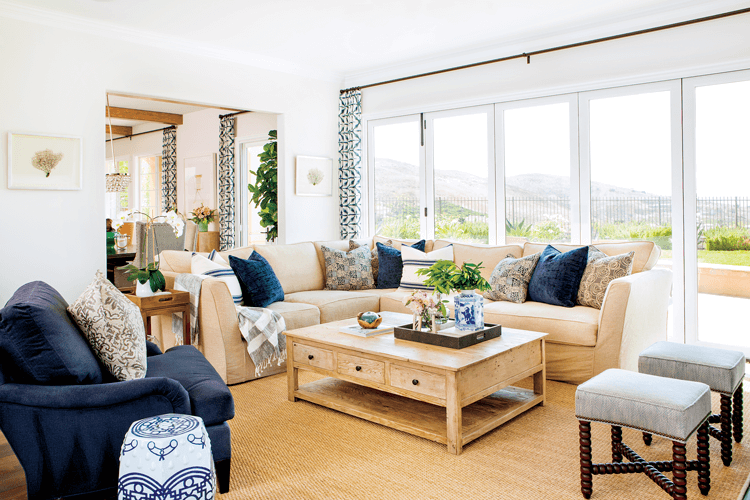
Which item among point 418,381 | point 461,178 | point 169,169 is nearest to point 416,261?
point 461,178

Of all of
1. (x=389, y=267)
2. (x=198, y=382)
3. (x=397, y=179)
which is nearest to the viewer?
(x=198, y=382)

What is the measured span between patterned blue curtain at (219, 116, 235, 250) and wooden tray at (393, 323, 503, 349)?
16.3 ft

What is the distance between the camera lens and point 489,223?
5703mm

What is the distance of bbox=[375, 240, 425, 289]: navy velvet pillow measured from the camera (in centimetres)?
529

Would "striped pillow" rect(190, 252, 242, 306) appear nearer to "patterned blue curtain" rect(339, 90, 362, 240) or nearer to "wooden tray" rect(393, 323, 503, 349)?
"wooden tray" rect(393, 323, 503, 349)

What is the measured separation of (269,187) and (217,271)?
9.77ft

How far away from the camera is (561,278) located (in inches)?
163

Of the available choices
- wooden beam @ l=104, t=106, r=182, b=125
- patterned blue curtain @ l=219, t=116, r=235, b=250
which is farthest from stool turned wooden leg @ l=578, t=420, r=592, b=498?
wooden beam @ l=104, t=106, r=182, b=125

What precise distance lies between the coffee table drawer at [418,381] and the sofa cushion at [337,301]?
1598 millimetres

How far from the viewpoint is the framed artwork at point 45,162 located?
432 centimetres

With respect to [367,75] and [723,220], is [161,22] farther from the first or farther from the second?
[723,220]

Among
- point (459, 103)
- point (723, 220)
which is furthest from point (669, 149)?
point (459, 103)

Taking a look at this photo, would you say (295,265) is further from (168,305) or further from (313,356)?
(313,356)

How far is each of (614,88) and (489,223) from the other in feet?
5.51
